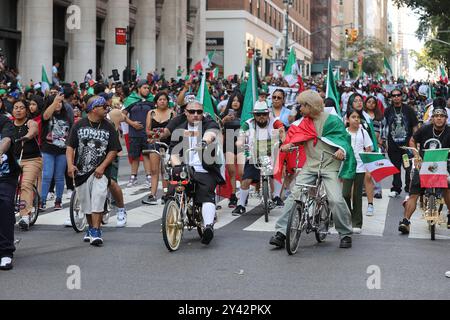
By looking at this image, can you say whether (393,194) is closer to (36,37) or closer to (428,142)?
(428,142)

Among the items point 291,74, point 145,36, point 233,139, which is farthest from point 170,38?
point 233,139

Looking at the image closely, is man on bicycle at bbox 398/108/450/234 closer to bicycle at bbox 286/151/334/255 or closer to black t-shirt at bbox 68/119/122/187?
bicycle at bbox 286/151/334/255

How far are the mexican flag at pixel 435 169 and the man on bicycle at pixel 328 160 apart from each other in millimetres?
1131

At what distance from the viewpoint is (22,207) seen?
1191cm

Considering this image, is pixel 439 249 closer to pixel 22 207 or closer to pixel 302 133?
pixel 302 133

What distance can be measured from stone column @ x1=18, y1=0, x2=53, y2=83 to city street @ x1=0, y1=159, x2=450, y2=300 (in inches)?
905

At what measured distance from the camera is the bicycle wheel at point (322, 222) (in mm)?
10836

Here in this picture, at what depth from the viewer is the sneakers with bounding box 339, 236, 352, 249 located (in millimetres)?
10656

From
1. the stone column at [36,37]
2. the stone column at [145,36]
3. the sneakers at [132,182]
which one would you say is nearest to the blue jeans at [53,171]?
the sneakers at [132,182]

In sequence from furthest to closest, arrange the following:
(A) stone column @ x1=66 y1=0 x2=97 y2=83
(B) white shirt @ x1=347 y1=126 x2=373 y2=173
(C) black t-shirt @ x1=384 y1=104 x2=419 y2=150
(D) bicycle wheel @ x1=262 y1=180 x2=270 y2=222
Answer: (A) stone column @ x1=66 y1=0 x2=97 y2=83 < (C) black t-shirt @ x1=384 y1=104 x2=419 y2=150 < (B) white shirt @ x1=347 y1=126 x2=373 y2=173 < (D) bicycle wheel @ x1=262 y1=180 x2=270 y2=222

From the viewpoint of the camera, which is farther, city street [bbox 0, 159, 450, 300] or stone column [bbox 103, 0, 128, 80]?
stone column [bbox 103, 0, 128, 80]

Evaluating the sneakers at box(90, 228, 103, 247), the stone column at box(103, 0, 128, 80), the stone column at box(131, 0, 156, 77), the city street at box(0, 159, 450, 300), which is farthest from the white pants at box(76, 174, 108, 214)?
the stone column at box(131, 0, 156, 77)

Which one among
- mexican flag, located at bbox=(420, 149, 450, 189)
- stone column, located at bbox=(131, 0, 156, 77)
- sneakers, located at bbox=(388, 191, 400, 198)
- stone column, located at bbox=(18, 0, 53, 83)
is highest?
stone column, located at bbox=(131, 0, 156, 77)
